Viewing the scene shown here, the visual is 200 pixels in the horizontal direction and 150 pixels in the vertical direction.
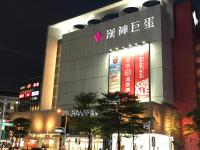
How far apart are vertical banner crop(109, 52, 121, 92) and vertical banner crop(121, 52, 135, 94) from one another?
1.17 meters

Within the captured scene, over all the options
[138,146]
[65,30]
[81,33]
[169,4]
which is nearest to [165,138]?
[138,146]

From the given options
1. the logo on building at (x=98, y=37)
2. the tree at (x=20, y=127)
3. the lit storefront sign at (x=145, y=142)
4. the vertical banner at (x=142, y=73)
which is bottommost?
the lit storefront sign at (x=145, y=142)

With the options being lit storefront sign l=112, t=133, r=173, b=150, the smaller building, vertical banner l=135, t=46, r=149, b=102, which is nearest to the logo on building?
vertical banner l=135, t=46, r=149, b=102

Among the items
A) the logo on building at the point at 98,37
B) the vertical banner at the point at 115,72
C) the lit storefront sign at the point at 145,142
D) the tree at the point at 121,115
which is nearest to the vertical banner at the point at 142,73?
the vertical banner at the point at 115,72

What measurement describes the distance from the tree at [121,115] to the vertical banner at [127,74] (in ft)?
56.1

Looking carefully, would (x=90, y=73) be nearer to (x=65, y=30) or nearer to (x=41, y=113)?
(x=41, y=113)

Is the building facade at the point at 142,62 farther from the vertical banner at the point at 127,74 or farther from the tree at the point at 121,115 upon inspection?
the tree at the point at 121,115

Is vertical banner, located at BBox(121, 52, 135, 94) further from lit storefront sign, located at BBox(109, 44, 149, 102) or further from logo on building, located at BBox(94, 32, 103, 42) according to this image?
logo on building, located at BBox(94, 32, 103, 42)

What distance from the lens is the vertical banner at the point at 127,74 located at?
72875mm

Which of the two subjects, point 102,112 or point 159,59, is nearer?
point 102,112

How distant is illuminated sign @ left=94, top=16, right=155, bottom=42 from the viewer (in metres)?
74.4

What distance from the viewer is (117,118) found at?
174 feet

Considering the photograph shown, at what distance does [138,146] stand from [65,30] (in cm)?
5244

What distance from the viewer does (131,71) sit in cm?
7356
